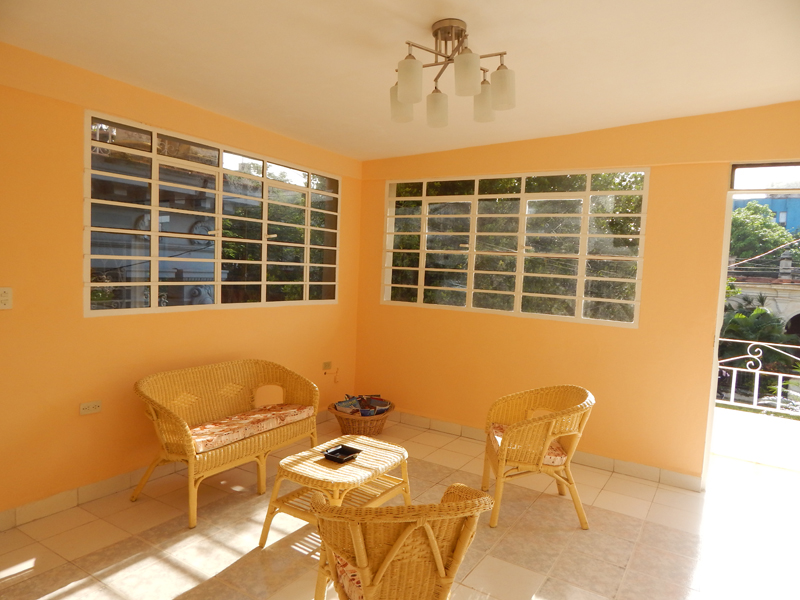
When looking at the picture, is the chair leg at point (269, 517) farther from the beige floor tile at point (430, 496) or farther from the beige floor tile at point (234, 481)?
the beige floor tile at point (430, 496)

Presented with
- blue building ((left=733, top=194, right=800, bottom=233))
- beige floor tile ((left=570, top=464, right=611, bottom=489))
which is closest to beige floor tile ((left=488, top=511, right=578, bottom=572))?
beige floor tile ((left=570, top=464, right=611, bottom=489))

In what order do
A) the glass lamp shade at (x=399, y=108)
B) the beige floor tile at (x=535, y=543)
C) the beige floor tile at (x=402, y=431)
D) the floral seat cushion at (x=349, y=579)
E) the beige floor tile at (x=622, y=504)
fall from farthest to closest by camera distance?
1. the beige floor tile at (x=402, y=431)
2. the beige floor tile at (x=622, y=504)
3. the beige floor tile at (x=535, y=543)
4. the glass lamp shade at (x=399, y=108)
5. the floral seat cushion at (x=349, y=579)

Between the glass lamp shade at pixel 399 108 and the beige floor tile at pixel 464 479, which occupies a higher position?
the glass lamp shade at pixel 399 108

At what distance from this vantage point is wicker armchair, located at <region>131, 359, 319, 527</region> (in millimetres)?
2924

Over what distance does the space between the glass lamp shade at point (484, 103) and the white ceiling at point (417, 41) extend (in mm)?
258

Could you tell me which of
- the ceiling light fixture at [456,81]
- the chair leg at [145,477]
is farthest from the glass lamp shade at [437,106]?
the chair leg at [145,477]

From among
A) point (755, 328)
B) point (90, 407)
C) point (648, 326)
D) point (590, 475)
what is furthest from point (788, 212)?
point (90, 407)

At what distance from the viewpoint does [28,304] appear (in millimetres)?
2809

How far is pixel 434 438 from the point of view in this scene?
181 inches

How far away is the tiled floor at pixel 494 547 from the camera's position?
2363 mm

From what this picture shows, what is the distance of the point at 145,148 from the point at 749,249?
245 inches

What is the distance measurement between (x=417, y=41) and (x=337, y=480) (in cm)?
228

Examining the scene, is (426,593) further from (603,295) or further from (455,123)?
(455,123)

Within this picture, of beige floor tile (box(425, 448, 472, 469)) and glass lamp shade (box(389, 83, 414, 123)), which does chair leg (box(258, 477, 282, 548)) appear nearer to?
beige floor tile (box(425, 448, 472, 469))
